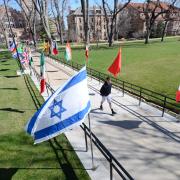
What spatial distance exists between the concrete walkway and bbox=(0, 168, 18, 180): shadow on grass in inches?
82.0

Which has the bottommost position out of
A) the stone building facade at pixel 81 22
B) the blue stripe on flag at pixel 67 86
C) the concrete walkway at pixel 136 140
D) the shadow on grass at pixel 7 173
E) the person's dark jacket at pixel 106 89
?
the shadow on grass at pixel 7 173

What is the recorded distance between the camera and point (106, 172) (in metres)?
6.80

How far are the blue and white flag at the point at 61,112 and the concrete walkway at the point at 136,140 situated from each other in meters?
2.17

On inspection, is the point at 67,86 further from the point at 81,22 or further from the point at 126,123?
the point at 81,22

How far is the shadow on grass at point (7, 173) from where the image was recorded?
22.4 ft

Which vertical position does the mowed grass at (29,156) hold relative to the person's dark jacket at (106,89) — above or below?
below

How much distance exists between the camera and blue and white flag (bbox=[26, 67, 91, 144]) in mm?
5250

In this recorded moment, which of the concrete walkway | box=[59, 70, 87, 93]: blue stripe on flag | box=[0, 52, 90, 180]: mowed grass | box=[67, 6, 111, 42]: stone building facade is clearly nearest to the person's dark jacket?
the concrete walkway

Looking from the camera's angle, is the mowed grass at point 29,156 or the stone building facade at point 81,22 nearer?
the mowed grass at point 29,156

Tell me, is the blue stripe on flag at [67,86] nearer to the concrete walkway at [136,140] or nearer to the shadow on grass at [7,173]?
the shadow on grass at [7,173]

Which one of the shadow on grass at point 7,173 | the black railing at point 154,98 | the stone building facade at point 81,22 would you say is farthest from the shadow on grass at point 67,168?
the stone building facade at point 81,22

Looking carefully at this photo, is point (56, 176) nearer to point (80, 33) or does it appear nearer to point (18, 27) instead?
point (80, 33)

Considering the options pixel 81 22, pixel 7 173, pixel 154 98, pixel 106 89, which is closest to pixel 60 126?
pixel 7 173

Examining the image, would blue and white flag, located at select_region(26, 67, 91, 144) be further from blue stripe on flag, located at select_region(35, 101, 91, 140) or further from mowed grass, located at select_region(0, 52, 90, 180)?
mowed grass, located at select_region(0, 52, 90, 180)
